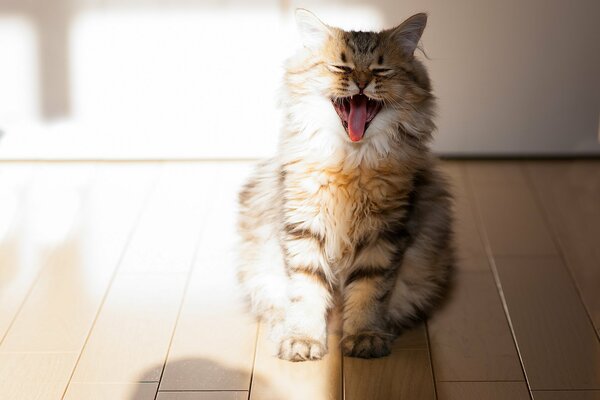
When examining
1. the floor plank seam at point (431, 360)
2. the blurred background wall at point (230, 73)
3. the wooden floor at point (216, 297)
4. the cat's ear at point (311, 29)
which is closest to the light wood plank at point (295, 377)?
the wooden floor at point (216, 297)

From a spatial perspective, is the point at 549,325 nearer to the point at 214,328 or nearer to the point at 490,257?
the point at 490,257

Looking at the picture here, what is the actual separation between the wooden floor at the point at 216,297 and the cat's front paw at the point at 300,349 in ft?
0.07

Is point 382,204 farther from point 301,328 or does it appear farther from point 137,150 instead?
point 137,150

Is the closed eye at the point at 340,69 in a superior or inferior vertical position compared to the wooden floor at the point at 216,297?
superior

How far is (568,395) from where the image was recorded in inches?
88.7

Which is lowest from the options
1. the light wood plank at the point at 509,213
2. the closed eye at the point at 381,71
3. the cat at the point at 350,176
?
the light wood plank at the point at 509,213

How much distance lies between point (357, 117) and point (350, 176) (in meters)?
0.15

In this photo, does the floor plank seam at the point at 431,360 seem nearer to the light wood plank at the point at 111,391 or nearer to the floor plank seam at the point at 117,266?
the light wood plank at the point at 111,391

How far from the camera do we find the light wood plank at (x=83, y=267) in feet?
8.28

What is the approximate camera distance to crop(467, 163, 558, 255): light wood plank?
3.02 m

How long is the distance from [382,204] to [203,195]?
1.16 m

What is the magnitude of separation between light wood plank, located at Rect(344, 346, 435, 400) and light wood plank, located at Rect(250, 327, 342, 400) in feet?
0.11

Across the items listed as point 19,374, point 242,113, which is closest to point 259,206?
point 19,374

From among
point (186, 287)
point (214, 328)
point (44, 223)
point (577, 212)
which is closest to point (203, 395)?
point (214, 328)
